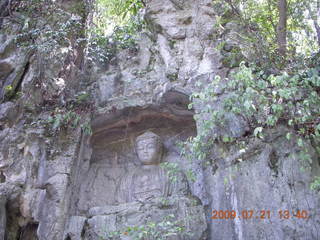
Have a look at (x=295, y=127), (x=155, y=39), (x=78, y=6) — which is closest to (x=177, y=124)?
(x=155, y=39)

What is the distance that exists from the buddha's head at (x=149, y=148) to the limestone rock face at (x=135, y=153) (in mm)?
250

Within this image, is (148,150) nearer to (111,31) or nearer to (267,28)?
(111,31)

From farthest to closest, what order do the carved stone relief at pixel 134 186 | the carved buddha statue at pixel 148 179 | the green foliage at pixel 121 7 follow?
the green foliage at pixel 121 7 < the carved buddha statue at pixel 148 179 < the carved stone relief at pixel 134 186

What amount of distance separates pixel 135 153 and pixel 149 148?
21.1 inches

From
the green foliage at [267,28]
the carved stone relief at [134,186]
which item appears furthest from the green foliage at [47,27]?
the green foliage at [267,28]

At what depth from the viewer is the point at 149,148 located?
6523 millimetres

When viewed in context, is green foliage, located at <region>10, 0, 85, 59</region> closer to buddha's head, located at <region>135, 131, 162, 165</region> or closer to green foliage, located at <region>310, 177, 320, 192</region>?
buddha's head, located at <region>135, 131, 162, 165</region>

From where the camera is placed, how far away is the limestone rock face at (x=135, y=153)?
473 cm

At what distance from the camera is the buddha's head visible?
6535mm

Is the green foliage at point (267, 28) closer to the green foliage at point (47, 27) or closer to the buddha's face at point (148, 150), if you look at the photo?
the buddha's face at point (148, 150)

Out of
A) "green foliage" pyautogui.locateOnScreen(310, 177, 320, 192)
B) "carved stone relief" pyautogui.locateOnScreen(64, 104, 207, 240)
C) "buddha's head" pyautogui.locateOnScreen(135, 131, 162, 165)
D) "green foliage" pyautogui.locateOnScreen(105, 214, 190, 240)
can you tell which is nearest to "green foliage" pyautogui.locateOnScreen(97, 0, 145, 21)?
"carved stone relief" pyautogui.locateOnScreen(64, 104, 207, 240)
